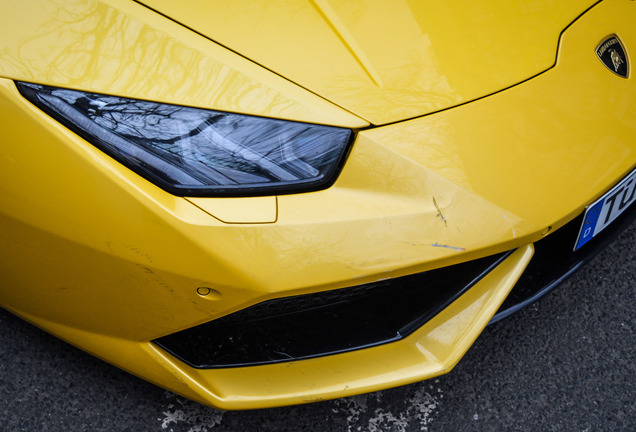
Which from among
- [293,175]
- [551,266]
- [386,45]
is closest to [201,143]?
[293,175]

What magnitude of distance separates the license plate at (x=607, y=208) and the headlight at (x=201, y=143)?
0.60 metres

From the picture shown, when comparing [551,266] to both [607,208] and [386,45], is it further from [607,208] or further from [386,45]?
[386,45]

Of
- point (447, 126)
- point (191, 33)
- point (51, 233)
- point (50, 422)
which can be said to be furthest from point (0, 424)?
point (447, 126)

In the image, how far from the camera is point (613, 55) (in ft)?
5.27

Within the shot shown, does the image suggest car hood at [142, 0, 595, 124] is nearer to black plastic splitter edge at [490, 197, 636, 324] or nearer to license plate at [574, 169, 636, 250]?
license plate at [574, 169, 636, 250]

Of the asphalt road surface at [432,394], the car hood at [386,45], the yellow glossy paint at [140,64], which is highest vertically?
the yellow glossy paint at [140,64]

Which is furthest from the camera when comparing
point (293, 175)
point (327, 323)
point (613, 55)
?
point (613, 55)

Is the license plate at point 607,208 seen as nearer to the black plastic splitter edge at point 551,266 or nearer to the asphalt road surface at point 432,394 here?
the black plastic splitter edge at point 551,266

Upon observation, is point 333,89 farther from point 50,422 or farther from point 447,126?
point 50,422

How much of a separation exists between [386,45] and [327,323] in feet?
2.07

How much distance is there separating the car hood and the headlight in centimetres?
12

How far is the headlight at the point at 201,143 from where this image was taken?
1.33m

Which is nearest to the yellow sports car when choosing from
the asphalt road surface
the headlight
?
the headlight

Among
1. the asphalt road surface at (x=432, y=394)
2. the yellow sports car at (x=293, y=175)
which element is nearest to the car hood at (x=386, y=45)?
the yellow sports car at (x=293, y=175)
